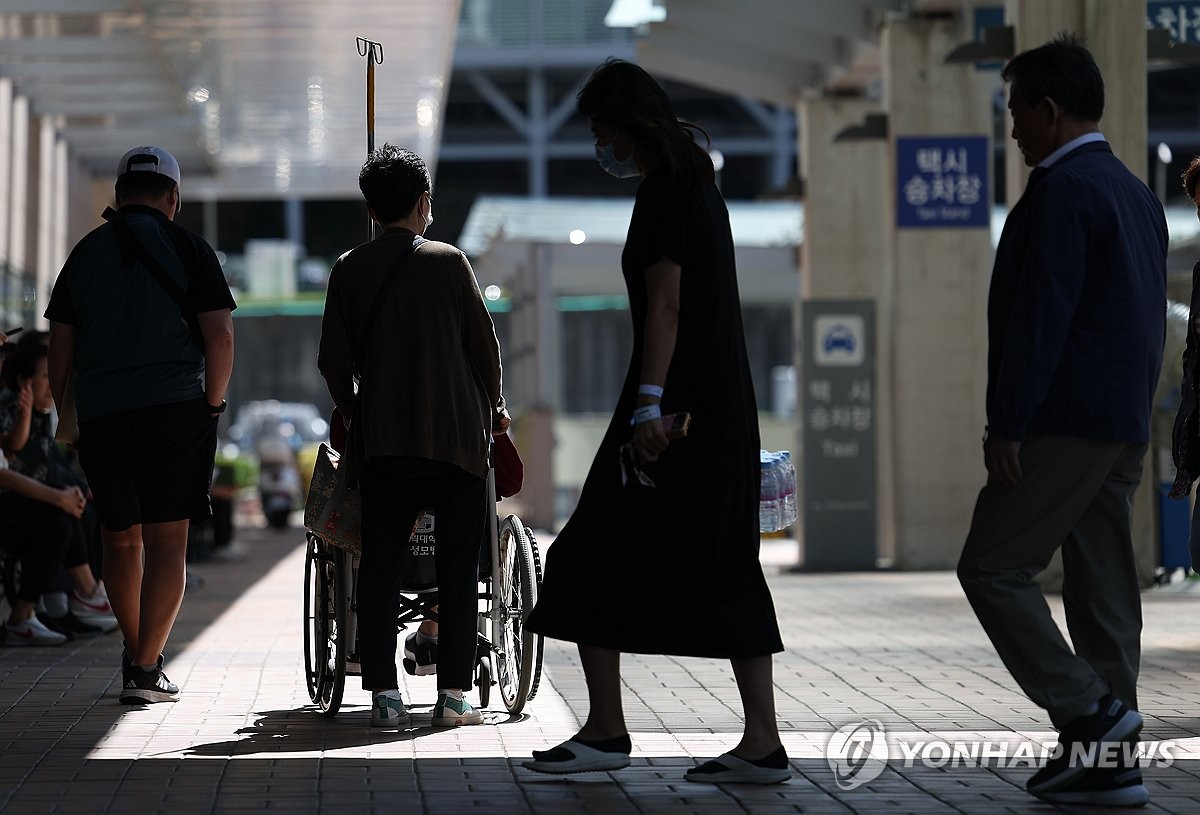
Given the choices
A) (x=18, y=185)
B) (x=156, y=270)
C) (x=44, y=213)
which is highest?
(x=18, y=185)

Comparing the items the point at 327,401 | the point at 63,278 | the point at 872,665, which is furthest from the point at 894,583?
the point at 327,401

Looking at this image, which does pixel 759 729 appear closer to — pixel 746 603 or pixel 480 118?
pixel 746 603

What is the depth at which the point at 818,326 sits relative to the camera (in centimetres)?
1606

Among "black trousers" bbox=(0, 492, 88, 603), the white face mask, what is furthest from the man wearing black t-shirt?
"black trousers" bbox=(0, 492, 88, 603)

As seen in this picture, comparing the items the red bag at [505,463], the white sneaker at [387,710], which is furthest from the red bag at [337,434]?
the white sneaker at [387,710]

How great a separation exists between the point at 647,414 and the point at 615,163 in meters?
0.72

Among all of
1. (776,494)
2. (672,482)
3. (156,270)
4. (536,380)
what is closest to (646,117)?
(672,482)

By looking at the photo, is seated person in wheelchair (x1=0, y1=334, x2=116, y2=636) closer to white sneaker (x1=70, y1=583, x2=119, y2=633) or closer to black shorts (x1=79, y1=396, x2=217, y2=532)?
white sneaker (x1=70, y1=583, x2=119, y2=633)

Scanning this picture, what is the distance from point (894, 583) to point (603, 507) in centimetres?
923

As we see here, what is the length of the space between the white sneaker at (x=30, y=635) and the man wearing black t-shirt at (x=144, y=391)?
2.32 m

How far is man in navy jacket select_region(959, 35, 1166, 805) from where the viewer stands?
4.82m

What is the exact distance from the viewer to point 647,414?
5074 mm

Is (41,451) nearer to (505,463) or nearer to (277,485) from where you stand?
(505,463)

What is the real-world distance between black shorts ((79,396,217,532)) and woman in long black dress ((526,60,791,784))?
2.09 meters
